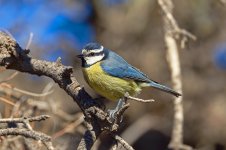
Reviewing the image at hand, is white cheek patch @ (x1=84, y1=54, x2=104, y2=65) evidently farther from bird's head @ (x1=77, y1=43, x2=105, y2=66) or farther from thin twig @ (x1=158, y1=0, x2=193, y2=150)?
thin twig @ (x1=158, y1=0, x2=193, y2=150)

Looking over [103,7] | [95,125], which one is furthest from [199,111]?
[95,125]

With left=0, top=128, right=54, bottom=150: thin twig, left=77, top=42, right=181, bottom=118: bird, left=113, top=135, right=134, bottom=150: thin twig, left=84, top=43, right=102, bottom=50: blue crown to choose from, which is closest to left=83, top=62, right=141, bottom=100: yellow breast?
left=77, top=42, right=181, bottom=118: bird

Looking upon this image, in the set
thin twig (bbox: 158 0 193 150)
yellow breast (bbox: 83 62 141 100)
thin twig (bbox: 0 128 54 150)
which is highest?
thin twig (bbox: 158 0 193 150)

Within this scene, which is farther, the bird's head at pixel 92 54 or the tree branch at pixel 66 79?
the bird's head at pixel 92 54

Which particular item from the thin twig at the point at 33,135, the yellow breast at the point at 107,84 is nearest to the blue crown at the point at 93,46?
the yellow breast at the point at 107,84

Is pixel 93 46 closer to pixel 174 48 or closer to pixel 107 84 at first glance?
pixel 107 84

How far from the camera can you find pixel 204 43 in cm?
755

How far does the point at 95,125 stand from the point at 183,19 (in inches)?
198

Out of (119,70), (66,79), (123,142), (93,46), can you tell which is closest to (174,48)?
(119,70)

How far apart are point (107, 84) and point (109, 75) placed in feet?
0.35

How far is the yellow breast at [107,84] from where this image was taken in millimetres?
3342

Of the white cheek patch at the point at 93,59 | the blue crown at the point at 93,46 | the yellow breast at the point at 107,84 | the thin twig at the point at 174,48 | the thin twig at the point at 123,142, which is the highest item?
the thin twig at the point at 174,48

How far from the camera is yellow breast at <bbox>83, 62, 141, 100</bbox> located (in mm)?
3342

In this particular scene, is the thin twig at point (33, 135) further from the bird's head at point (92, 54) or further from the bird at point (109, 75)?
the bird's head at point (92, 54)
